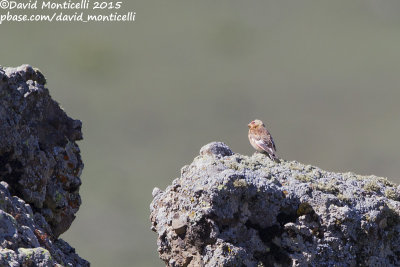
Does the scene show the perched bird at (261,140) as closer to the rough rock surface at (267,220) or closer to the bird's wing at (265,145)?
the bird's wing at (265,145)

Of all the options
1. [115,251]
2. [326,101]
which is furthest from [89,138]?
[326,101]

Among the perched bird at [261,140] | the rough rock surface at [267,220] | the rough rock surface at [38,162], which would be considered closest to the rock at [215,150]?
the rough rock surface at [267,220]

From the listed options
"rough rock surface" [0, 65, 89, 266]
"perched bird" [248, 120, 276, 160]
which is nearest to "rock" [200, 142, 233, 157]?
"perched bird" [248, 120, 276, 160]

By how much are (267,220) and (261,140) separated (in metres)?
6.05

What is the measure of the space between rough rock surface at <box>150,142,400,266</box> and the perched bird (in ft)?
7.81

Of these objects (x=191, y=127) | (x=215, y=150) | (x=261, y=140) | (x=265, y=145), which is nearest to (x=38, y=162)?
(x=215, y=150)

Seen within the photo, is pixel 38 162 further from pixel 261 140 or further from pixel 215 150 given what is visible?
pixel 261 140

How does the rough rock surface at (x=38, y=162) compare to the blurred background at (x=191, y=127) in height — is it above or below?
below

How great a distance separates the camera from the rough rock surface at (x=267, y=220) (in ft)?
55.9

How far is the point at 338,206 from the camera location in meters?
17.8

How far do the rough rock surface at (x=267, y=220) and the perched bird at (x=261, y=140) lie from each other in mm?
2381

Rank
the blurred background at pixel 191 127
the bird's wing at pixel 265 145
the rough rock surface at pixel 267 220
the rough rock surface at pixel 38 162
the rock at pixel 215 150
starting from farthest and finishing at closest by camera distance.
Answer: the blurred background at pixel 191 127, the bird's wing at pixel 265 145, the rock at pixel 215 150, the rough rock surface at pixel 267 220, the rough rock surface at pixel 38 162

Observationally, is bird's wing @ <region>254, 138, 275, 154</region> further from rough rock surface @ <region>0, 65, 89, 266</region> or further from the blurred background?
the blurred background

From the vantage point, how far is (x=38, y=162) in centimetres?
1786
